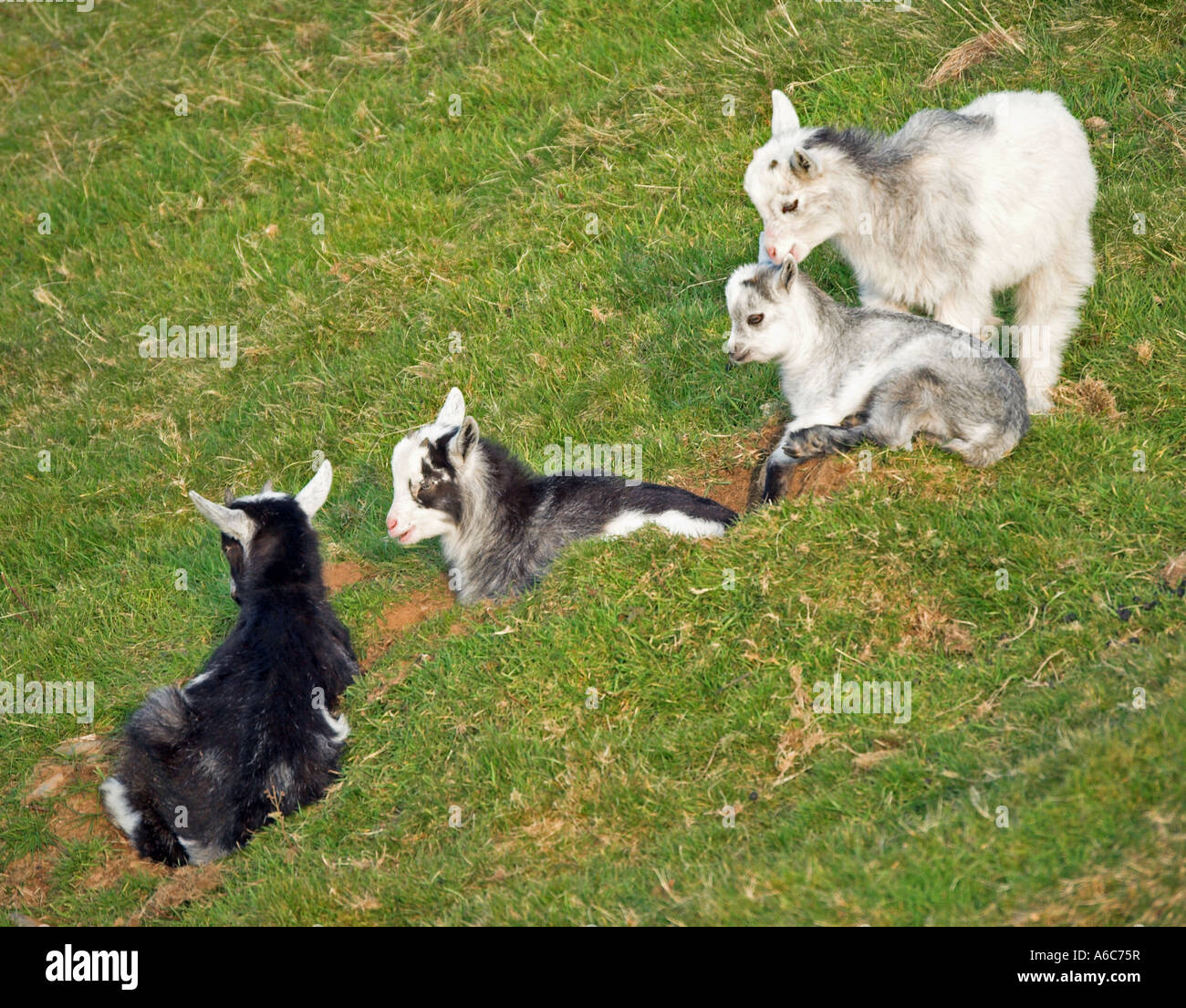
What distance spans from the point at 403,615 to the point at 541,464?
5.36ft

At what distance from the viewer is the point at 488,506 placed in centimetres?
800

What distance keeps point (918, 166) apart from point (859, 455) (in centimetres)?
203

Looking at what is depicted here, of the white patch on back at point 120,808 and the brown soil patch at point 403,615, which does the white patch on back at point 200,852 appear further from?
the brown soil patch at point 403,615

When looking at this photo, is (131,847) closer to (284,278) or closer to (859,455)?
(859,455)

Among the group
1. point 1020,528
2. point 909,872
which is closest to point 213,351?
point 1020,528

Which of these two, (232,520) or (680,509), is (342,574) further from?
(680,509)

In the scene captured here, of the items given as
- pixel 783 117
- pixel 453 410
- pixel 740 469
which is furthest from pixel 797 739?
pixel 783 117

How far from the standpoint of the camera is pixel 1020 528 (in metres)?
6.71

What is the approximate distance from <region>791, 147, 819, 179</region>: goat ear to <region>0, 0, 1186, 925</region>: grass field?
1212mm

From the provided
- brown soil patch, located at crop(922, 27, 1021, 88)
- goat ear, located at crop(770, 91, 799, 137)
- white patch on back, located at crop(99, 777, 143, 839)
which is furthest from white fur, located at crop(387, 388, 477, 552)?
brown soil patch, located at crop(922, 27, 1021, 88)

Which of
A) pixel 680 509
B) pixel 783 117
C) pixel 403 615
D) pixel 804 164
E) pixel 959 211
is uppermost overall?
pixel 783 117

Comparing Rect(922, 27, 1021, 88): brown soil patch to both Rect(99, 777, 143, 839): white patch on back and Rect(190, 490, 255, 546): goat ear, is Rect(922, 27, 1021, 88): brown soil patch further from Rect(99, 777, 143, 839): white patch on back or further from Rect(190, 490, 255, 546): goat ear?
Rect(99, 777, 143, 839): white patch on back

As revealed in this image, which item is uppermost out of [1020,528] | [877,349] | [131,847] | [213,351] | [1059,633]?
[213,351]

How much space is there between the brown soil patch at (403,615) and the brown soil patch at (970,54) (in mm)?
6235
